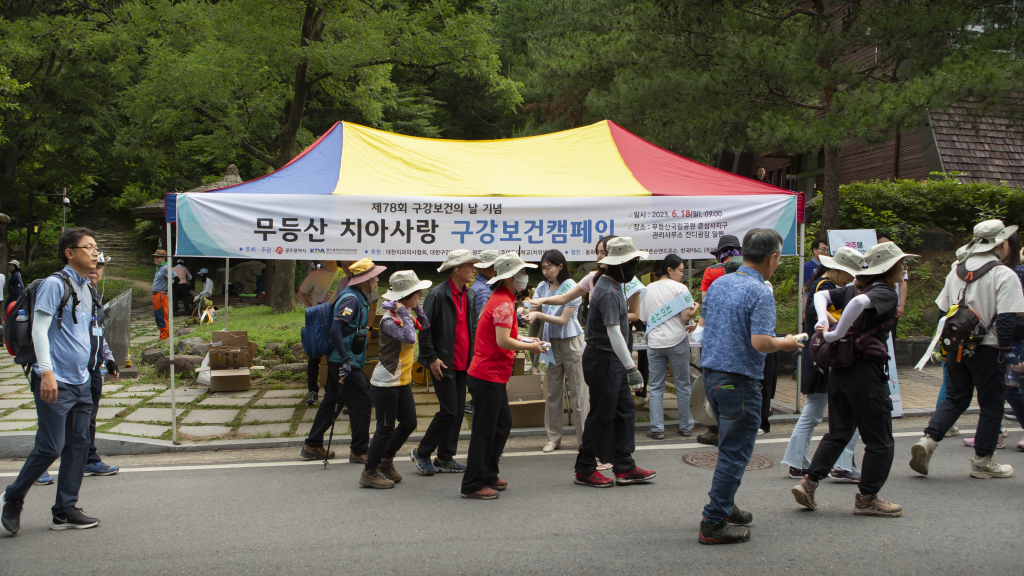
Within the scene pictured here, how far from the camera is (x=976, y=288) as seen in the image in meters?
5.16

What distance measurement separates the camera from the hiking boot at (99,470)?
18.4 feet

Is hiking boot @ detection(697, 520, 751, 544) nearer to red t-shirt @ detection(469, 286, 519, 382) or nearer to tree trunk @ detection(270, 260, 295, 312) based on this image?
red t-shirt @ detection(469, 286, 519, 382)

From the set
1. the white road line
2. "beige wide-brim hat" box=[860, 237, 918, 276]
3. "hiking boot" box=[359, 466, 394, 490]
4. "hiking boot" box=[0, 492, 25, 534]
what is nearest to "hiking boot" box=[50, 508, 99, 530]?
"hiking boot" box=[0, 492, 25, 534]

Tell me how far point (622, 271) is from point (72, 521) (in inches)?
161

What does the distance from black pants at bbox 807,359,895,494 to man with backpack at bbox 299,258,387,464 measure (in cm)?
348

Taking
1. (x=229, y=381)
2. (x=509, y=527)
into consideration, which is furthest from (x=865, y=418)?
(x=229, y=381)

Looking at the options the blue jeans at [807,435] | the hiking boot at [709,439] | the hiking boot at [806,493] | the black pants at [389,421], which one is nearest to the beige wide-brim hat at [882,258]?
the blue jeans at [807,435]

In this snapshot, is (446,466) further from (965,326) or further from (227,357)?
(227,357)

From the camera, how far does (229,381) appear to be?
8.75 metres

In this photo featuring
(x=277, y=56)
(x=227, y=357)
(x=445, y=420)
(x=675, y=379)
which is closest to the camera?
(x=445, y=420)

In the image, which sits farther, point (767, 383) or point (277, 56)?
point (277, 56)

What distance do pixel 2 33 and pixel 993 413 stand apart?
81.5ft

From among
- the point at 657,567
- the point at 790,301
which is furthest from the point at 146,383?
the point at 790,301

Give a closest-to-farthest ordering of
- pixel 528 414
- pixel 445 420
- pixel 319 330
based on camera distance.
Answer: pixel 445 420 < pixel 319 330 < pixel 528 414
